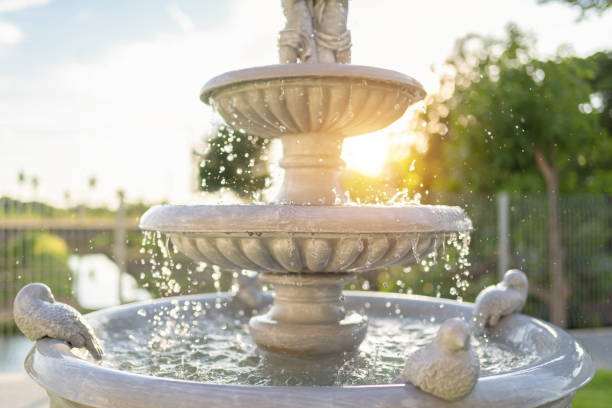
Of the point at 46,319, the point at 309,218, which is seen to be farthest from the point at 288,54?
the point at 46,319

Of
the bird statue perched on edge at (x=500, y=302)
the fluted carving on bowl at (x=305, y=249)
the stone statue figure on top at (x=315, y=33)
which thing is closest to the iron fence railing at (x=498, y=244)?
the bird statue perched on edge at (x=500, y=302)

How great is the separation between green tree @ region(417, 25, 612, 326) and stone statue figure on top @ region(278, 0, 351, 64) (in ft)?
21.4

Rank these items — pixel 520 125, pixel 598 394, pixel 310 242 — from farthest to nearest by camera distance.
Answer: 1. pixel 520 125
2. pixel 598 394
3. pixel 310 242

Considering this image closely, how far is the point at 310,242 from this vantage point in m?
2.53

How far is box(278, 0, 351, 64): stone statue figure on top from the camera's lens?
10.6 ft

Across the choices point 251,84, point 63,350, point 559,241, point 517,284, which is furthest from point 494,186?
point 63,350

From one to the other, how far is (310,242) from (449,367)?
3.02 ft

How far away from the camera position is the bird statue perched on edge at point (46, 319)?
2.53m

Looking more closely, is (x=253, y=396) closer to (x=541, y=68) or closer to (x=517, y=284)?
(x=517, y=284)

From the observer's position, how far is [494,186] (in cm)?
995

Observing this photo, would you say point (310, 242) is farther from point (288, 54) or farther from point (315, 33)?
point (315, 33)

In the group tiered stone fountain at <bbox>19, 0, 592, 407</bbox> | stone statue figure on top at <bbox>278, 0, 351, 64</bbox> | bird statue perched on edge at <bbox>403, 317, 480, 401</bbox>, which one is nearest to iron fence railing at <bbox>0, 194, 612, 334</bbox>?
tiered stone fountain at <bbox>19, 0, 592, 407</bbox>

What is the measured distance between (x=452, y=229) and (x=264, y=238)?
0.93 metres

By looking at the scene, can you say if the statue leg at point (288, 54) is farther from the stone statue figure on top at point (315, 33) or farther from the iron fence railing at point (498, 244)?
the iron fence railing at point (498, 244)
